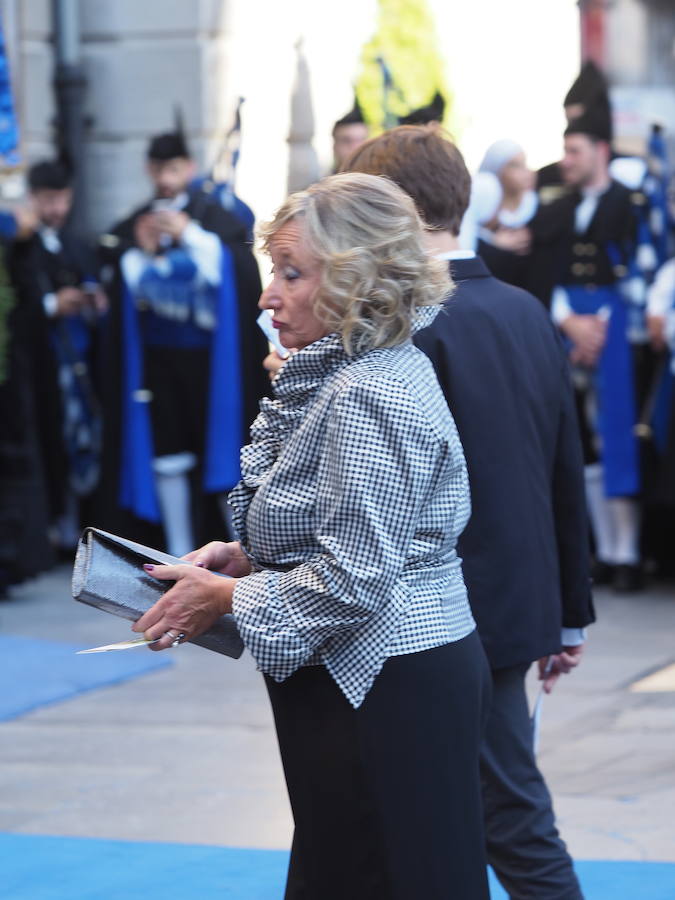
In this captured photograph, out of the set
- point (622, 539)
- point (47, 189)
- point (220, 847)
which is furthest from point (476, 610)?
point (47, 189)

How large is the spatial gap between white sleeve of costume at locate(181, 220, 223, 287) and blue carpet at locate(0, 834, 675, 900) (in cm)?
364

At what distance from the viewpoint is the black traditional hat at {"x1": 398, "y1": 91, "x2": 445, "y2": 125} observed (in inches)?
203

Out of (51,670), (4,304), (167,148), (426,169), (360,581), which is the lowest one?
(51,670)

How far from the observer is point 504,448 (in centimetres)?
318

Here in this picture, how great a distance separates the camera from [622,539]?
754 centimetres

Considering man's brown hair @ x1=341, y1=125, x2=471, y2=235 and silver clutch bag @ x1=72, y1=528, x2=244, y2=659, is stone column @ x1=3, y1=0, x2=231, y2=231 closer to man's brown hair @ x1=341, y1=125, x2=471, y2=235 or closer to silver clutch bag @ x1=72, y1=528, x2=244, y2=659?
man's brown hair @ x1=341, y1=125, x2=471, y2=235

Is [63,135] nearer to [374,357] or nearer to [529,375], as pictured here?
[529,375]

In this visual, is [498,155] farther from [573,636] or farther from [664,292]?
[573,636]

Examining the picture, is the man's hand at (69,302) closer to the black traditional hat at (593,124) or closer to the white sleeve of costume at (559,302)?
the white sleeve of costume at (559,302)

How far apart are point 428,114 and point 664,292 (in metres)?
2.15

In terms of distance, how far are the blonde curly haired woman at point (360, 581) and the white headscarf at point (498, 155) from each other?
464 cm

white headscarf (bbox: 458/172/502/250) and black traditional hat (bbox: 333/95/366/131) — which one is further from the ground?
black traditional hat (bbox: 333/95/366/131)

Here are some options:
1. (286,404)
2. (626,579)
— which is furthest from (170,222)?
(286,404)

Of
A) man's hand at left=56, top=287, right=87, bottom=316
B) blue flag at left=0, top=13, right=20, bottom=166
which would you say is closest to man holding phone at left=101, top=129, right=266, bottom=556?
man's hand at left=56, top=287, right=87, bottom=316
